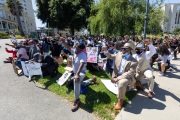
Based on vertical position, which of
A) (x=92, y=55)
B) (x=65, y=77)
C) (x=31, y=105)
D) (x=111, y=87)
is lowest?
(x=31, y=105)

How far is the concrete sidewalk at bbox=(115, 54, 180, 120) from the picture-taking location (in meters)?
3.98

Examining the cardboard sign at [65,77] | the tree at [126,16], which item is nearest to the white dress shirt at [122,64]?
the cardboard sign at [65,77]

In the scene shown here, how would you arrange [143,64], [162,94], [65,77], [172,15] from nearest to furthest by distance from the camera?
[162,94]
[143,64]
[65,77]
[172,15]

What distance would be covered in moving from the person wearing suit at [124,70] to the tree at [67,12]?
2788 cm

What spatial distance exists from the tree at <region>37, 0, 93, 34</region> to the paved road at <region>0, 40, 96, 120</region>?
89.1 feet

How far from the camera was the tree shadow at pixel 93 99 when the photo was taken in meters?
4.42

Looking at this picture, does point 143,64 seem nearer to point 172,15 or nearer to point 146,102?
point 146,102

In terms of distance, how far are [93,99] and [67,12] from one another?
29897 mm

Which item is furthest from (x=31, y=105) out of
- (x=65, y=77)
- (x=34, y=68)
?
(x=34, y=68)

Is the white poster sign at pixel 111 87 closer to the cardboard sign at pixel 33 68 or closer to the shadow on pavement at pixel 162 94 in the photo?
the shadow on pavement at pixel 162 94

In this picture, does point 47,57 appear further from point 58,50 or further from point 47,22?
point 47,22

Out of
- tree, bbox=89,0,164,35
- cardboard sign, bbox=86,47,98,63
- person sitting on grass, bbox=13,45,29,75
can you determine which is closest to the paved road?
person sitting on grass, bbox=13,45,29,75

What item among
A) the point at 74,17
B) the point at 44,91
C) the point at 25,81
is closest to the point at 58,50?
the point at 25,81

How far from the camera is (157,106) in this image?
4.47m
